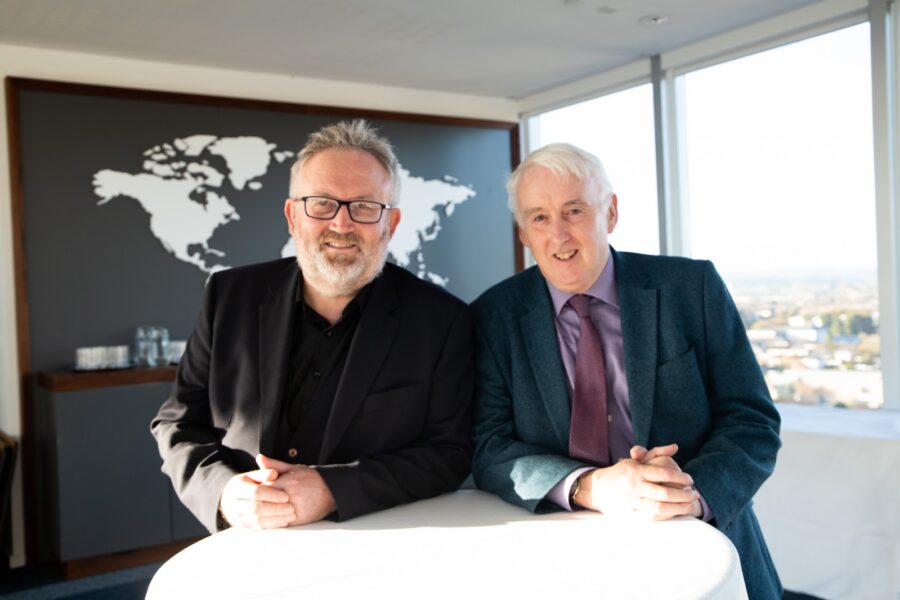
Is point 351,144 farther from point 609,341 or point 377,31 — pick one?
point 377,31

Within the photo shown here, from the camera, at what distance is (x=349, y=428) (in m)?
1.84

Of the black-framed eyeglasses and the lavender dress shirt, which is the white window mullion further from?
the black-framed eyeglasses

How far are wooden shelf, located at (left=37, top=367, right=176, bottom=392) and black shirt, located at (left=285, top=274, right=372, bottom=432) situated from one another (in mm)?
2718

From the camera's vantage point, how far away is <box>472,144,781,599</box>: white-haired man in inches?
66.1

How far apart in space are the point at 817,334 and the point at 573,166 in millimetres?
3171

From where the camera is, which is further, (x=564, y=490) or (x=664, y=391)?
(x=664, y=391)

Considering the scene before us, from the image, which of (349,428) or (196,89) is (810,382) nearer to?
(349,428)

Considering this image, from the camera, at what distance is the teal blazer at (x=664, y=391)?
1.72 m

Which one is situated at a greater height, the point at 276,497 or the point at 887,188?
the point at 887,188

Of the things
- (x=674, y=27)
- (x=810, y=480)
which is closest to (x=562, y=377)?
(x=810, y=480)

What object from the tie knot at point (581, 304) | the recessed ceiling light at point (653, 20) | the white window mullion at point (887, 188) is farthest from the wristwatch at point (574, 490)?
the recessed ceiling light at point (653, 20)

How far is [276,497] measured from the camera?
1.53 metres

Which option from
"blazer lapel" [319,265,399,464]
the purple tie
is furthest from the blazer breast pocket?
"blazer lapel" [319,265,399,464]

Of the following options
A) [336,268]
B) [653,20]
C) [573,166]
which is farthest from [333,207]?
[653,20]
